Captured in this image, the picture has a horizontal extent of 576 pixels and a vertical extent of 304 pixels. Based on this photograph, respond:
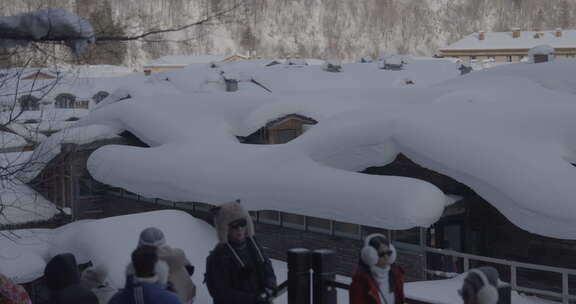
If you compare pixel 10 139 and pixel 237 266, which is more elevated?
pixel 237 266

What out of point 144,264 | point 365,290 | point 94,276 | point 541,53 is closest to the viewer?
point 144,264

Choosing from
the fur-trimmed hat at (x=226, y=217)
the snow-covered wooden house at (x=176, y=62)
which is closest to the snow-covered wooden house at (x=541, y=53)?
the fur-trimmed hat at (x=226, y=217)

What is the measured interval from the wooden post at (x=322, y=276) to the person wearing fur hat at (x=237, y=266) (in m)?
0.40

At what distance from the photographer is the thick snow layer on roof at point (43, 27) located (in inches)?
210

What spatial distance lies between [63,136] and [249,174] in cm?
686

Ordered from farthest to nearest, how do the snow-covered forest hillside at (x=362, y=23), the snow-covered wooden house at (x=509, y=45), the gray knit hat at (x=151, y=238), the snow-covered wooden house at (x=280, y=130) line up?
1. the snow-covered forest hillside at (x=362, y=23)
2. the snow-covered wooden house at (x=509, y=45)
3. the snow-covered wooden house at (x=280, y=130)
4. the gray knit hat at (x=151, y=238)

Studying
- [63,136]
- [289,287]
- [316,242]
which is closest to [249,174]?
[316,242]

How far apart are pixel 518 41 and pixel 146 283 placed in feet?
304

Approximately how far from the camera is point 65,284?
6.87 m

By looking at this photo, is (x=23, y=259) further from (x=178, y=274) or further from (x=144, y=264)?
(x=144, y=264)

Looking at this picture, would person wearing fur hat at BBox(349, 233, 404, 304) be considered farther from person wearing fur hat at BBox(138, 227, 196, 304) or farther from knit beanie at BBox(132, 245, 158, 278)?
knit beanie at BBox(132, 245, 158, 278)

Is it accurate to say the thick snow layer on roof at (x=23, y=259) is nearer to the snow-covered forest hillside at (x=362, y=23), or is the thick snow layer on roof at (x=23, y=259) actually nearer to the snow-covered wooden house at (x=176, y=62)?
the snow-covered wooden house at (x=176, y=62)

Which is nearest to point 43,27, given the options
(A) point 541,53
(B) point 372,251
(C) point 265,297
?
(C) point 265,297

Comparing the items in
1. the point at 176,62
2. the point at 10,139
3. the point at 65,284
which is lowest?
the point at 176,62
